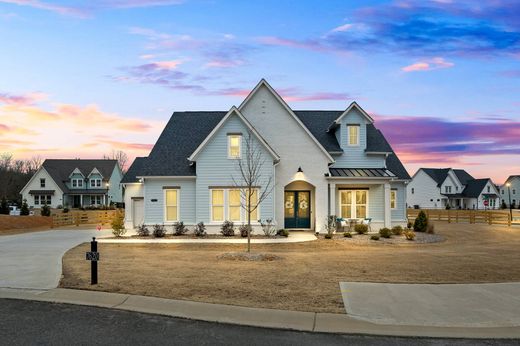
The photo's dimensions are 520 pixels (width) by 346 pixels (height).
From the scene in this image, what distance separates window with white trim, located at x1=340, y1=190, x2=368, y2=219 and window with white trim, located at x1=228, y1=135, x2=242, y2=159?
7.44m

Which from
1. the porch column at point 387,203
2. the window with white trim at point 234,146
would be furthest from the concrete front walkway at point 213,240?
the porch column at point 387,203

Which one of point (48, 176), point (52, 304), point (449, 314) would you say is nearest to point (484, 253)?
point (449, 314)

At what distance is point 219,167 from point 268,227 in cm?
439

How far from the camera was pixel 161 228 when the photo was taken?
25938mm

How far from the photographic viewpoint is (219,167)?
25906 mm

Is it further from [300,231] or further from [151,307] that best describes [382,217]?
[151,307]

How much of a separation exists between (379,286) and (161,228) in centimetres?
1690

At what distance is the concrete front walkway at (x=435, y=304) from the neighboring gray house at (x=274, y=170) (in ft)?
49.4

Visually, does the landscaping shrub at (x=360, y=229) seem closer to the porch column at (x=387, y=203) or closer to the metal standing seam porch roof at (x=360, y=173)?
the porch column at (x=387, y=203)

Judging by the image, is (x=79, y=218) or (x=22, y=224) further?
(x=79, y=218)

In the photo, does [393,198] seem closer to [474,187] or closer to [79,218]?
[79,218]

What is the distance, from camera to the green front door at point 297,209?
93.2ft

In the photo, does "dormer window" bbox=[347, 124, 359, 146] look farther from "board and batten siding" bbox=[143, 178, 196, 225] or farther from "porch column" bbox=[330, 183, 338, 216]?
"board and batten siding" bbox=[143, 178, 196, 225]

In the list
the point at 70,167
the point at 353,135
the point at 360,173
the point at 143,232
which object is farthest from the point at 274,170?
the point at 70,167
